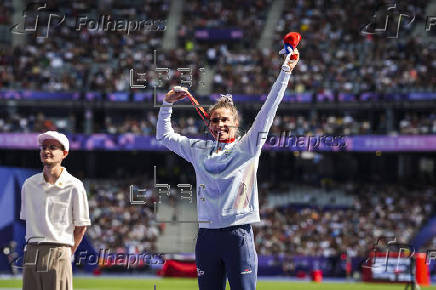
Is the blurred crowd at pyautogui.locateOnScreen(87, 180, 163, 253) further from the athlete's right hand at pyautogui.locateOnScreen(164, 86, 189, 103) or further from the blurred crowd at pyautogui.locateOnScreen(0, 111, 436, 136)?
the athlete's right hand at pyautogui.locateOnScreen(164, 86, 189, 103)

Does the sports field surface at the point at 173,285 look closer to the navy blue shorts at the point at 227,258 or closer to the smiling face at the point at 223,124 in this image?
the navy blue shorts at the point at 227,258

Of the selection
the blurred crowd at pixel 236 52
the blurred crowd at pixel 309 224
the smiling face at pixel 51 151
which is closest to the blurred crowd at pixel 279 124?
the blurred crowd at pixel 236 52

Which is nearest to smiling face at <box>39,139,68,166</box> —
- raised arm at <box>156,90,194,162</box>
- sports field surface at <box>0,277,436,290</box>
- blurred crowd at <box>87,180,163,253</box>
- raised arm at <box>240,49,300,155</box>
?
raised arm at <box>156,90,194,162</box>

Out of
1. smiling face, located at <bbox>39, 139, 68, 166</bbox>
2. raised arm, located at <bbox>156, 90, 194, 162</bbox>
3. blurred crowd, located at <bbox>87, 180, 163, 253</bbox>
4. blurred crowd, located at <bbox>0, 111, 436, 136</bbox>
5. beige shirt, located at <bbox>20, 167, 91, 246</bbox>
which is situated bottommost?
blurred crowd, located at <bbox>87, 180, 163, 253</bbox>

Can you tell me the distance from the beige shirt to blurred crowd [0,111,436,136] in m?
28.3

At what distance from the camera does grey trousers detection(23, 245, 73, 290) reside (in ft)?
18.8

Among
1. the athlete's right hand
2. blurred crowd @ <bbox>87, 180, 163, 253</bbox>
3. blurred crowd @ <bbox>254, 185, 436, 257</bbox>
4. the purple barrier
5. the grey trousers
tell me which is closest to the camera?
the grey trousers

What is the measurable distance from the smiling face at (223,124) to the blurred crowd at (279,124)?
1113 inches

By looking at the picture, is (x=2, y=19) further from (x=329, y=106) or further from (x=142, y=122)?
(x=329, y=106)

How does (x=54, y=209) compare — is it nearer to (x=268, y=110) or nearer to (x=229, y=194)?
(x=229, y=194)

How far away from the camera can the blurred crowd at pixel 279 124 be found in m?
35.2

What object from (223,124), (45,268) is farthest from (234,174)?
(45,268)

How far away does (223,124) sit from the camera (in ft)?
19.2

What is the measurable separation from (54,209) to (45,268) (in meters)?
0.45
